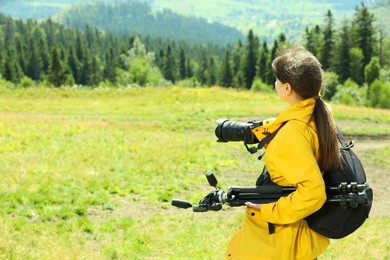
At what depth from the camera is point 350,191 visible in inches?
143

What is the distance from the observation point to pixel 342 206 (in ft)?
12.1

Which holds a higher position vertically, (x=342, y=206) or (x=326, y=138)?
(x=326, y=138)

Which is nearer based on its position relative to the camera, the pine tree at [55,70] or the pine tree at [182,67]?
the pine tree at [55,70]

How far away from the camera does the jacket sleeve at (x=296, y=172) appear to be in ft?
11.6

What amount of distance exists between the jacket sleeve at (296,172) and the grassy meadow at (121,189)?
4.38m

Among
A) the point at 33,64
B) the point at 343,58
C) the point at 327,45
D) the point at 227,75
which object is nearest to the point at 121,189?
the point at 343,58

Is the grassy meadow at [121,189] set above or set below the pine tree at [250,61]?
above

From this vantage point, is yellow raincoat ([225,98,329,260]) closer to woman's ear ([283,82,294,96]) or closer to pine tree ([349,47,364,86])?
woman's ear ([283,82,294,96])

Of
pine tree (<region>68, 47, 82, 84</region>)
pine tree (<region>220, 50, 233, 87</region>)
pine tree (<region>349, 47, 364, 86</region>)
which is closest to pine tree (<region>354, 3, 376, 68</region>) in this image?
pine tree (<region>349, 47, 364, 86</region>)

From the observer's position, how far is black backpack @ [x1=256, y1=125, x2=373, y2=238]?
3688 millimetres

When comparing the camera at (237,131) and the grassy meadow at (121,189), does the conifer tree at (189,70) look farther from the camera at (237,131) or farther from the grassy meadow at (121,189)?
the camera at (237,131)

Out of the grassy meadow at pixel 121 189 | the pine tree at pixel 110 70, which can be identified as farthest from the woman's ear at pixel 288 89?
the pine tree at pixel 110 70

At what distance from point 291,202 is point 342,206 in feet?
1.32

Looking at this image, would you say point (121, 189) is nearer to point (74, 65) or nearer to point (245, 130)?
point (245, 130)
